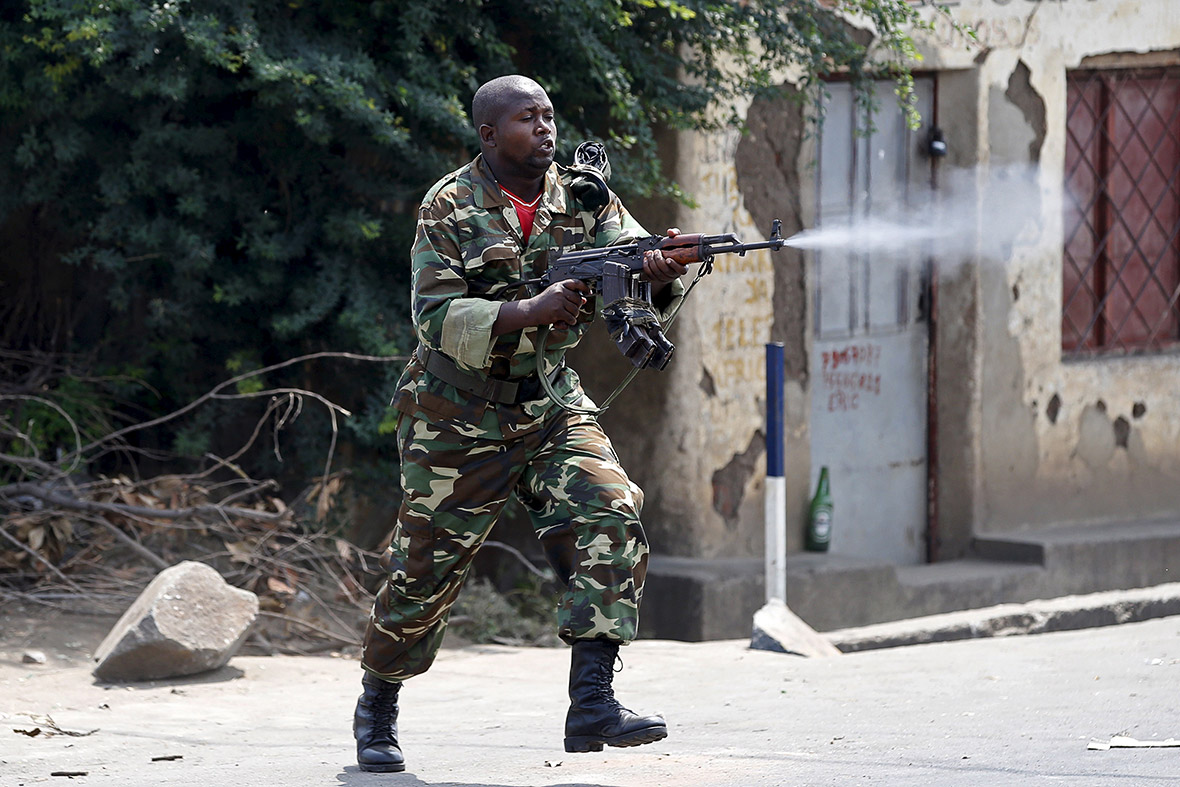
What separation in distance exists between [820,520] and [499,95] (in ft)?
14.7

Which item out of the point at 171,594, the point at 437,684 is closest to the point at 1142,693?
the point at 437,684

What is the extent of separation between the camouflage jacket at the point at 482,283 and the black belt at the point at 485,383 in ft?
0.05

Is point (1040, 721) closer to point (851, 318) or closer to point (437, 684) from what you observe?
point (437, 684)

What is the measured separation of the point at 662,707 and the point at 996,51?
4.86 m

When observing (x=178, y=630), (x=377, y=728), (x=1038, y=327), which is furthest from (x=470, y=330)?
(x=1038, y=327)

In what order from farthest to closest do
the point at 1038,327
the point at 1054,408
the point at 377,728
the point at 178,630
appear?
the point at 1054,408 → the point at 1038,327 → the point at 178,630 → the point at 377,728

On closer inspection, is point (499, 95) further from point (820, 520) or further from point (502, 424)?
point (820, 520)

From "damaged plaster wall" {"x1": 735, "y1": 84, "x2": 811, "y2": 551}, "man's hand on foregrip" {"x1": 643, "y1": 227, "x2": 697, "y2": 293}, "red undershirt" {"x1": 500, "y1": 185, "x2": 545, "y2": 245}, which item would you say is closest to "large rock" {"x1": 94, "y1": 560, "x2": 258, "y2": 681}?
"red undershirt" {"x1": 500, "y1": 185, "x2": 545, "y2": 245}

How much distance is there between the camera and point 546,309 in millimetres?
3564

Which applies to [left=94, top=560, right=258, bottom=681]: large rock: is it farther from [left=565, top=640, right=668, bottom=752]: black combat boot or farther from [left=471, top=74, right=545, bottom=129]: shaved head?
[left=471, top=74, right=545, bottom=129]: shaved head

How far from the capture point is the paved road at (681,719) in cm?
388

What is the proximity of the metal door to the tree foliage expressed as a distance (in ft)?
2.99

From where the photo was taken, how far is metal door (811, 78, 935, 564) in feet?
26.4

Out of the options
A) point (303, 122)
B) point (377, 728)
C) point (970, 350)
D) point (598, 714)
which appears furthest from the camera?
point (970, 350)
